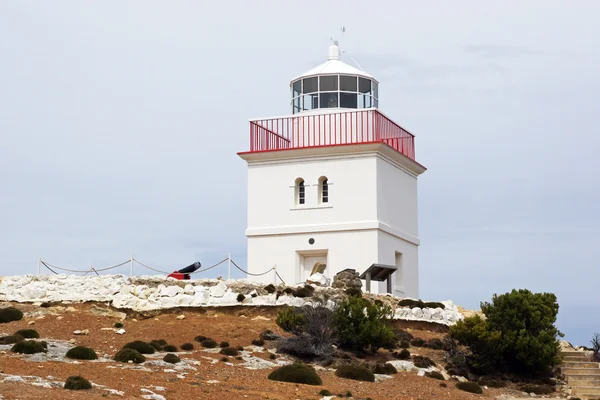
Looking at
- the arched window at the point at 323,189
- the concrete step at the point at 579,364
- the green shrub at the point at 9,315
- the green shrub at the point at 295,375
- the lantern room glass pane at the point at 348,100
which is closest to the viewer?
the green shrub at the point at 295,375

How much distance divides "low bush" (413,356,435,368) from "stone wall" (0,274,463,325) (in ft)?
11.6

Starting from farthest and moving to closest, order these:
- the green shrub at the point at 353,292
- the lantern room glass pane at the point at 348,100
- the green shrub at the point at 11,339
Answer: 1. the lantern room glass pane at the point at 348,100
2. the green shrub at the point at 353,292
3. the green shrub at the point at 11,339

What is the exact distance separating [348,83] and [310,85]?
1.54 meters

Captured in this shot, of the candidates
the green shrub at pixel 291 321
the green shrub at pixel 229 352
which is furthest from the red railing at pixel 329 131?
the green shrub at pixel 229 352

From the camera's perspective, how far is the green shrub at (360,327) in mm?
33938

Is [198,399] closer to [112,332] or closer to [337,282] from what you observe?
[112,332]

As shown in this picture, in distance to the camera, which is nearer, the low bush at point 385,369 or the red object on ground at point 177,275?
the low bush at point 385,369

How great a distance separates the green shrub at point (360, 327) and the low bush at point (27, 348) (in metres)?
9.56

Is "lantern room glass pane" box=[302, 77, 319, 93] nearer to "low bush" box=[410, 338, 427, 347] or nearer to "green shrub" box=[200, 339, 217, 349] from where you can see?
"low bush" box=[410, 338, 427, 347]

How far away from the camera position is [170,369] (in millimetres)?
28594

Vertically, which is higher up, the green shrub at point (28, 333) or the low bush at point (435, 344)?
the green shrub at point (28, 333)

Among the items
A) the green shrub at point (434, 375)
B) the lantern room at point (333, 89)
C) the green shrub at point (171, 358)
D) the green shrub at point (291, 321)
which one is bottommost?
the green shrub at point (434, 375)

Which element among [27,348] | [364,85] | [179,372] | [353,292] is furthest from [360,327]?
[364,85]

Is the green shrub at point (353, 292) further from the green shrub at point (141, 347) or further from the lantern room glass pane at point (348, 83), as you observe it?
the lantern room glass pane at point (348, 83)
